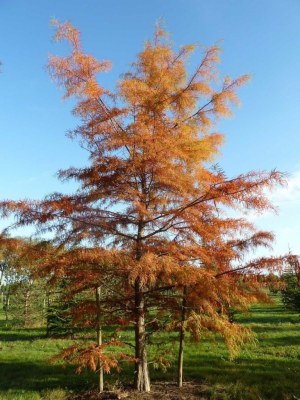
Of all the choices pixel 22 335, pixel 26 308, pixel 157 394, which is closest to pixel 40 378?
pixel 157 394

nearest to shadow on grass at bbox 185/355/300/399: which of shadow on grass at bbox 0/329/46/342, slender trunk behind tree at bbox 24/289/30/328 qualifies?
shadow on grass at bbox 0/329/46/342

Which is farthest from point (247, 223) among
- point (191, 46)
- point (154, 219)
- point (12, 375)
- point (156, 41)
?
point (12, 375)

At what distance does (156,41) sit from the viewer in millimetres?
9578

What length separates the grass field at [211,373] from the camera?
9.34 m

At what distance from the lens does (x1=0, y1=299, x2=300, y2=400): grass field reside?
934cm

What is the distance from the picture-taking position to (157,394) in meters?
8.65

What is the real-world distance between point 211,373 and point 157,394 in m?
3.29

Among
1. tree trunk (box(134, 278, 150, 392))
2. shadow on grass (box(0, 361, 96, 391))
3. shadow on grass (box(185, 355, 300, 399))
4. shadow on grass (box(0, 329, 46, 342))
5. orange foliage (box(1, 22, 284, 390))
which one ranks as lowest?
shadow on grass (box(0, 329, 46, 342))

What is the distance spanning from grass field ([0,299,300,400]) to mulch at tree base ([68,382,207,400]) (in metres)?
0.29

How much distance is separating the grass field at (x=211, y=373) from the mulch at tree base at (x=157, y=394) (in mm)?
293

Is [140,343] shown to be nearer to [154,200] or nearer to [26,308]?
[154,200]

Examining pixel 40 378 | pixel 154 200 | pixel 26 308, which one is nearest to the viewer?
pixel 154 200

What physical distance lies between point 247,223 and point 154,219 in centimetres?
209

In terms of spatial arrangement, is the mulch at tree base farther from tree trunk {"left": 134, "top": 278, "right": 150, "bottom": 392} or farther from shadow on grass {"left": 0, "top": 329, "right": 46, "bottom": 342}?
shadow on grass {"left": 0, "top": 329, "right": 46, "bottom": 342}
